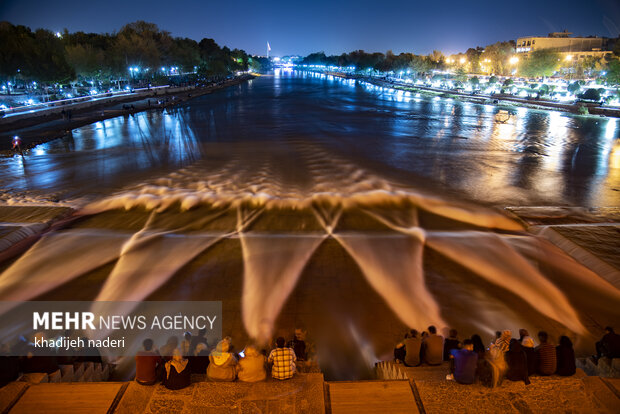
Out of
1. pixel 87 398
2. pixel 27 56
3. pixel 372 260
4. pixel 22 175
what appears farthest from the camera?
pixel 27 56

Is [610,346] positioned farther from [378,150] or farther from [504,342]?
[378,150]

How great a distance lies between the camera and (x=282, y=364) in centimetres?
491

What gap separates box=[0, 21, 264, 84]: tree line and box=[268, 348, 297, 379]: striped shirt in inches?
1958

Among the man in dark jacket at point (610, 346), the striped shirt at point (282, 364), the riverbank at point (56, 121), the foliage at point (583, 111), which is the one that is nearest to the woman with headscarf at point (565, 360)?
the man in dark jacket at point (610, 346)

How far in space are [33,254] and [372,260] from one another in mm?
9731

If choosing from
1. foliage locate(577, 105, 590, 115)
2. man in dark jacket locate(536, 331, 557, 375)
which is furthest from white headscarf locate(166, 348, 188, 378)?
foliage locate(577, 105, 590, 115)

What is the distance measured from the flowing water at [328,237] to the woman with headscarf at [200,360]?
156 cm

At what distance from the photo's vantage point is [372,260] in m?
10.4

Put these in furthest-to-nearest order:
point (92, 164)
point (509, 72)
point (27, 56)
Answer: point (509, 72) < point (27, 56) < point (92, 164)

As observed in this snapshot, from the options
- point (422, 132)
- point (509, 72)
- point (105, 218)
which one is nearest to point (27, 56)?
point (105, 218)

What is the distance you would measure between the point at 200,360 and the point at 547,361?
192 inches

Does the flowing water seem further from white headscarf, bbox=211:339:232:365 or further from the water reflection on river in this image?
white headscarf, bbox=211:339:232:365

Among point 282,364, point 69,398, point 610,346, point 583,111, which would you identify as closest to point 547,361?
point 610,346

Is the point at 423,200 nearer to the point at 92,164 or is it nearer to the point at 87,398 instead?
the point at 87,398
